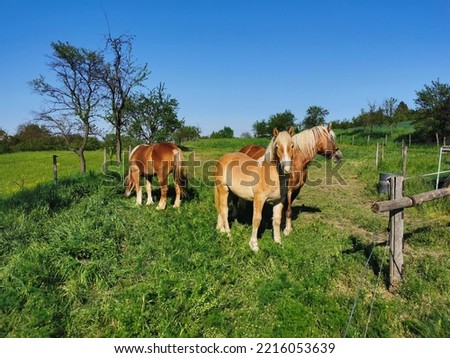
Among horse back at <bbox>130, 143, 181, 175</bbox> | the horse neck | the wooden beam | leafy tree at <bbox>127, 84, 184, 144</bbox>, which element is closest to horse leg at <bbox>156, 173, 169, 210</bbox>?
horse back at <bbox>130, 143, 181, 175</bbox>

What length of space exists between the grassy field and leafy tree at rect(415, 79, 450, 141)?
112ft

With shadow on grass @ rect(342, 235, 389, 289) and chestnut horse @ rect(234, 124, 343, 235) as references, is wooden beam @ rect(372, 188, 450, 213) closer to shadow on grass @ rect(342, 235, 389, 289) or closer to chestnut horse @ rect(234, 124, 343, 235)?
shadow on grass @ rect(342, 235, 389, 289)

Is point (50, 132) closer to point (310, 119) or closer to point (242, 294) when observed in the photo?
point (242, 294)

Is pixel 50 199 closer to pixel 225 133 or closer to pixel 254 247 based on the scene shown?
pixel 254 247

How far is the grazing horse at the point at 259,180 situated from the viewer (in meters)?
4.47

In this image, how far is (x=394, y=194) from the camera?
3.67 metres

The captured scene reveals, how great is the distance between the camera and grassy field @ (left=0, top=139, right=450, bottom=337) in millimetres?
3008

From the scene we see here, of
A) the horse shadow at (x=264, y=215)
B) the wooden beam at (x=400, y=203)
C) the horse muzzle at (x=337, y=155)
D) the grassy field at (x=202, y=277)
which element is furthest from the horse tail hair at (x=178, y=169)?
the wooden beam at (x=400, y=203)

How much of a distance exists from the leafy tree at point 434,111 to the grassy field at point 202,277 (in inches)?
1347

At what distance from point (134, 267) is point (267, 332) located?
2168 millimetres

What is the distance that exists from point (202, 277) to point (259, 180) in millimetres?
2027

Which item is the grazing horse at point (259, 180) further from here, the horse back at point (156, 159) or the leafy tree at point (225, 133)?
the leafy tree at point (225, 133)

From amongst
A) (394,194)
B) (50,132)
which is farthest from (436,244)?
(50,132)
